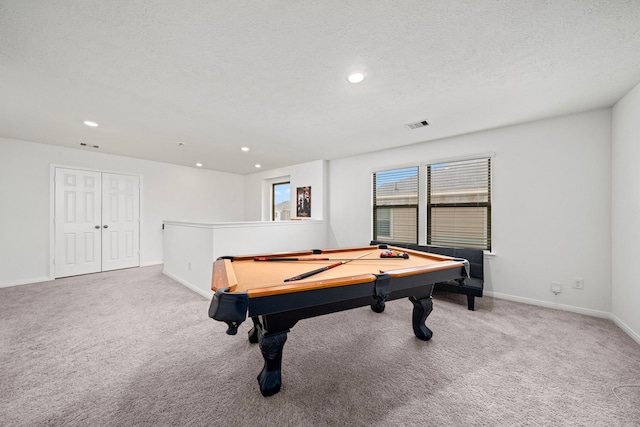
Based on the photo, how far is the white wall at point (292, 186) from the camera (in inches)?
206

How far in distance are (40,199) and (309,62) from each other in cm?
534

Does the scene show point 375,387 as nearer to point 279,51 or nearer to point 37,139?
point 279,51

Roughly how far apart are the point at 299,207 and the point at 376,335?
3.79m

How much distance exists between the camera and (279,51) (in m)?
1.73

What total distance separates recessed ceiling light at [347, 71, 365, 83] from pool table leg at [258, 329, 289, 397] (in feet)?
6.68

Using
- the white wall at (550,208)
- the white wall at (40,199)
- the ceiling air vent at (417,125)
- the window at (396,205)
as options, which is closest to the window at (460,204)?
the white wall at (550,208)

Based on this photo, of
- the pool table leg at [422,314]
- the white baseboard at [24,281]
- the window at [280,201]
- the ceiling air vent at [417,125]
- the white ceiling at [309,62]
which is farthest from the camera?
the window at [280,201]

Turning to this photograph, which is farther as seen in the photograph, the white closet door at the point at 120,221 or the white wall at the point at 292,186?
the white wall at the point at 292,186

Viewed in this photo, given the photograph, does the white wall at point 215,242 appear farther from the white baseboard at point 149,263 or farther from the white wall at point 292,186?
the white baseboard at point 149,263

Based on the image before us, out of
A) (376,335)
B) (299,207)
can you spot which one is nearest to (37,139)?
(299,207)

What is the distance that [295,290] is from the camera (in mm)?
1365

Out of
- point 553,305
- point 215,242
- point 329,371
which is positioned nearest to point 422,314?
point 329,371

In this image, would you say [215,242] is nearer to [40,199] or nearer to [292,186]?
[292,186]

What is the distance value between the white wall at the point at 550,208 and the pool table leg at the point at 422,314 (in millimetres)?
1791
